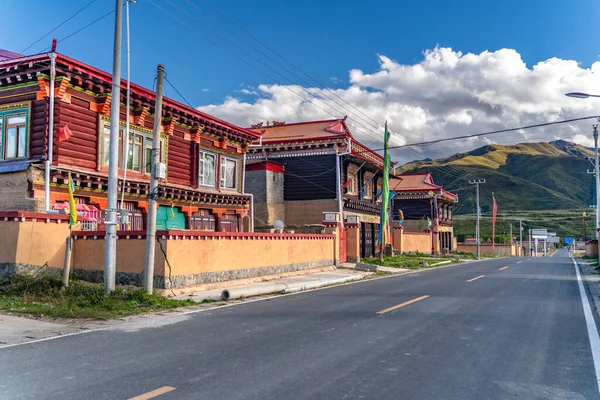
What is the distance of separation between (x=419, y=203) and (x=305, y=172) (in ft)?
90.4

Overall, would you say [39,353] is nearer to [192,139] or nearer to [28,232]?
[28,232]

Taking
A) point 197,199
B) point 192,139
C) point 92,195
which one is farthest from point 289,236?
point 92,195

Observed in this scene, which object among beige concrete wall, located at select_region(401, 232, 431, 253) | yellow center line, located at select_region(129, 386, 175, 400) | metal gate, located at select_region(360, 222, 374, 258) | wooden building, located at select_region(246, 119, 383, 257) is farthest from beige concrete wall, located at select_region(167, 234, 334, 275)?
beige concrete wall, located at select_region(401, 232, 431, 253)

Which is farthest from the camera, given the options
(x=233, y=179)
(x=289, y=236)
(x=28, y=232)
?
(x=233, y=179)

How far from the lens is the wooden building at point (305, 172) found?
31016mm

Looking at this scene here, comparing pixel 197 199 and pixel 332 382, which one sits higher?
pixel 197 199

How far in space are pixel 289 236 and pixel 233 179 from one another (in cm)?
598

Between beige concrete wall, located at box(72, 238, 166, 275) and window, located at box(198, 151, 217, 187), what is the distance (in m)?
8.66

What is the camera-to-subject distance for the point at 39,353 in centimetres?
698

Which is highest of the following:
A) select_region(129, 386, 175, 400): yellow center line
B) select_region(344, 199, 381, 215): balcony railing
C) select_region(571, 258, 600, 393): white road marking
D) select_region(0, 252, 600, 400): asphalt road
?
select_region(344, 199, 381, 215): balcony railing

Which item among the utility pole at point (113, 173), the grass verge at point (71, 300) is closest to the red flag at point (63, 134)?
the utility pole at point (113, 173)

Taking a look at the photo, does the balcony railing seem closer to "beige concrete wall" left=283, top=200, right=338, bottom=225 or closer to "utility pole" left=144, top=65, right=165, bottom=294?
"beige concrete wall" left=283, top=200, right=338, bottom=225

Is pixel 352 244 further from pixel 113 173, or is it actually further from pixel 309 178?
pixel 113 173

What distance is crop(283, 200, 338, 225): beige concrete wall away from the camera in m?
31.3
